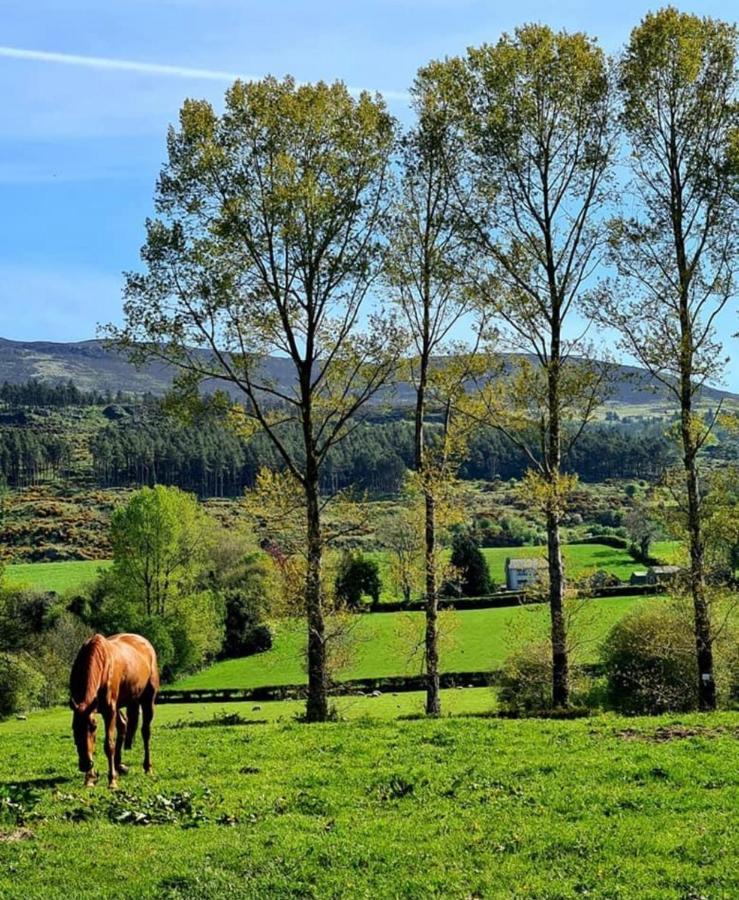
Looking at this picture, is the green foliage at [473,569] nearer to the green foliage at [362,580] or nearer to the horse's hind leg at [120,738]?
the green foliage at [362,580]

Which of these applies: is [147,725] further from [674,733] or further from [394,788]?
[674,733]

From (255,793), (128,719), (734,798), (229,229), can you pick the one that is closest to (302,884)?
(255,793)

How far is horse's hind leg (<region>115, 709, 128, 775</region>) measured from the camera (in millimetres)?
15719

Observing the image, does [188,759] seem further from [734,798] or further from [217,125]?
[217,125]

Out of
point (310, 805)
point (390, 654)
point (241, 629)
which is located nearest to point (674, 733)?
point (310, 805)

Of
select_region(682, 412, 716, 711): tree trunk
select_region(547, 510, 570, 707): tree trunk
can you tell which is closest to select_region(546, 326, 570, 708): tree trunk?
select_region(547, 510, 570, 707): tree trunk

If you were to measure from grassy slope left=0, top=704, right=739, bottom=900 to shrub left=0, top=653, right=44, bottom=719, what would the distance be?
139ft

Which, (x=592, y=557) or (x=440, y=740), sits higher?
(x=440, y=740)

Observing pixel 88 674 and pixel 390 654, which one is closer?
pixel 88 674

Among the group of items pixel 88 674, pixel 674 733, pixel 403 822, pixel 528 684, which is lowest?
pixel 528 684

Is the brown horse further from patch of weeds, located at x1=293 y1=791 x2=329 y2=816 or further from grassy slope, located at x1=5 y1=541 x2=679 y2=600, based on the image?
grassy slope, located at x1=5 y1=541 x2=679 y2=600

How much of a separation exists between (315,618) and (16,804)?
1248 centimetres

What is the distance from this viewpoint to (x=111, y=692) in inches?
615

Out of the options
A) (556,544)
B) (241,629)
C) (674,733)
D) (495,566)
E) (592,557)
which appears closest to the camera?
(674,733)
